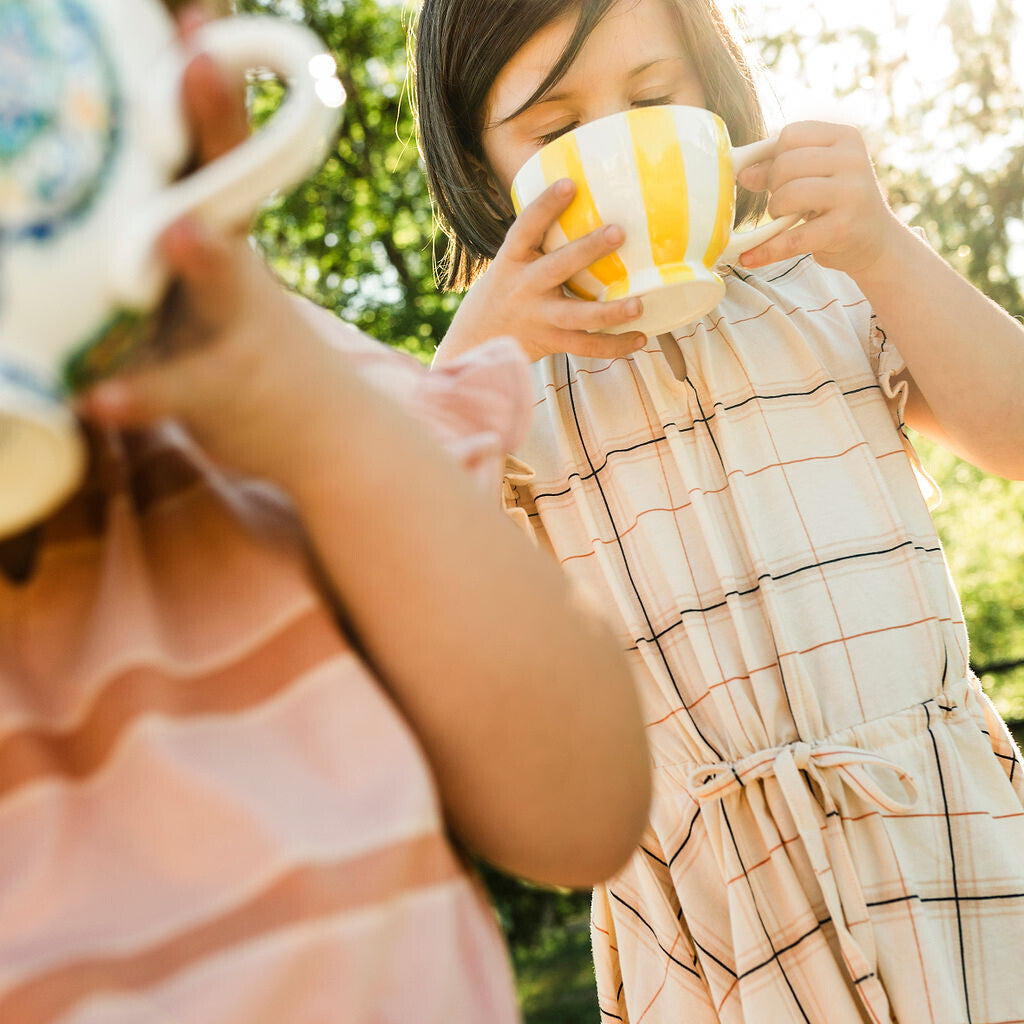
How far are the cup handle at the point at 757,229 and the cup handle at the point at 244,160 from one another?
83 cm

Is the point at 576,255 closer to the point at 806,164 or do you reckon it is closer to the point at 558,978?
the point at 806,164

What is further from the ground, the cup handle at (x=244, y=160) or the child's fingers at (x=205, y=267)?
the cup handle at (x=244, y=160)

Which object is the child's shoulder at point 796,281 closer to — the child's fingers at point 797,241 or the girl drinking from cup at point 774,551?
the girl drinking from cup at point 774,551

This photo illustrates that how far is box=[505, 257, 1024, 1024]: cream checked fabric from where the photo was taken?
1134 millimetres

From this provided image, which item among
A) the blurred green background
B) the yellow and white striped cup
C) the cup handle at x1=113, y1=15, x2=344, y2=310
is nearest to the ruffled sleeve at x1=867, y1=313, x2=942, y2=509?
the yellow and white striped cup

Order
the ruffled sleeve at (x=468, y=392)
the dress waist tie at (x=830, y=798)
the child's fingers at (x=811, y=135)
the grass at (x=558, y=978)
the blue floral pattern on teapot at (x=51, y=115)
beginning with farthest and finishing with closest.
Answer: the grass at (x=558, y=978), the child's fingers at (x=811, y=135), the dress waist tie at (x=830, y=798), the ruffled sleeve at (x=468, y=392), the blue floral pattern on teapot at (x=51, y=115)

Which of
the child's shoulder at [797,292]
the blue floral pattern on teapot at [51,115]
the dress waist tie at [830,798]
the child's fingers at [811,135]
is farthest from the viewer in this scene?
the child's shoulder at [797,292]

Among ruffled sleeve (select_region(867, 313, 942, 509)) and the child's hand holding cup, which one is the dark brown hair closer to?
ruffled sleeve (select_region(867, 313, 942, 509))

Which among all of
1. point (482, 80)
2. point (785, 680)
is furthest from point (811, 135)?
point (785, 680)

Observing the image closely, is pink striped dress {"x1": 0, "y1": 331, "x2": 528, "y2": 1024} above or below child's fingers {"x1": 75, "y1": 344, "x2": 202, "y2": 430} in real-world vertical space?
below

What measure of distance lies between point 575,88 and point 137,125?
0.97 metres

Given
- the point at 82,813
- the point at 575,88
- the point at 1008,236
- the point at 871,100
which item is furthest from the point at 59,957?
the point at 1008,236

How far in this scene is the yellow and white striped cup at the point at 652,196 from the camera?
110cm

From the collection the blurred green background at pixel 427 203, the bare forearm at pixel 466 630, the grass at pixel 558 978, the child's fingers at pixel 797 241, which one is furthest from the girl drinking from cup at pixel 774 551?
the grass at pixel 558 978
